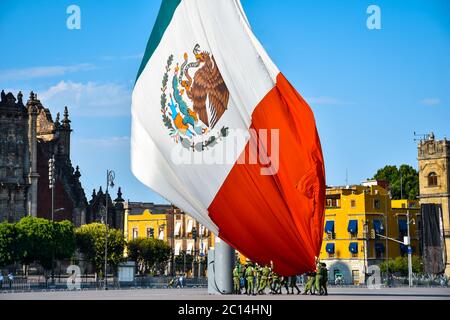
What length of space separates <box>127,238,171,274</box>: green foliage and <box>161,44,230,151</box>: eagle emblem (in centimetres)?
5349

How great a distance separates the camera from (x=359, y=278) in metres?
88.6

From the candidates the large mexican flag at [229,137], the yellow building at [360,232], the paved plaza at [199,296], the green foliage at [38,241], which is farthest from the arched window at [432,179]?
the large mexican flag at [229,137]

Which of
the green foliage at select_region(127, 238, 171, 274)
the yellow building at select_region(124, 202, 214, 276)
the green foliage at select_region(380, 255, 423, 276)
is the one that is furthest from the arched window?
the green foliage at select_region(127, 238, 171, 274)

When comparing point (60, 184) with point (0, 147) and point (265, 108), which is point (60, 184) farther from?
point (265, 108)

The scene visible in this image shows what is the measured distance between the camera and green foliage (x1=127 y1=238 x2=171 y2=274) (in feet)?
300

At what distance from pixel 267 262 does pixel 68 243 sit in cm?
4423

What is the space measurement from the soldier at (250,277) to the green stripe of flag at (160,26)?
29.0 feet

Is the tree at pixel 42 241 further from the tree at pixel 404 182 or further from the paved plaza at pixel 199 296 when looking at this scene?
the tree at pixel 404 182

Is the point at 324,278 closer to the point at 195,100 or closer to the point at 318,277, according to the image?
the point at 318,277

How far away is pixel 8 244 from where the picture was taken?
76.7 metres

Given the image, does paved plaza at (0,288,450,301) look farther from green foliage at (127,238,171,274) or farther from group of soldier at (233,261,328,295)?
green foliage at (127,238,171,274)

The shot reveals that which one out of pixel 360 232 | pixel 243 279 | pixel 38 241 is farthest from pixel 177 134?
pixel 360 232

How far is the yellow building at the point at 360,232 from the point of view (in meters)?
90.4
